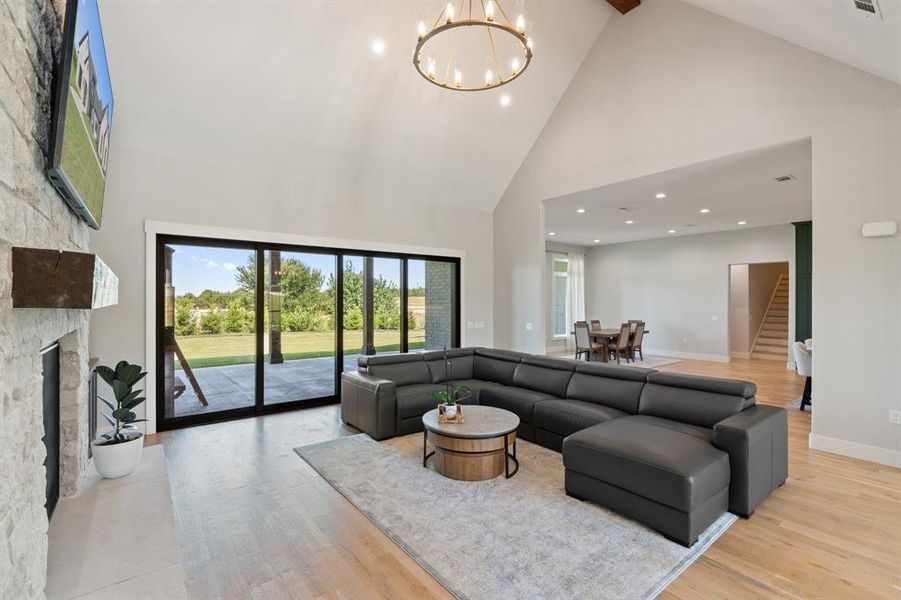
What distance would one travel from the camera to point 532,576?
2215mm

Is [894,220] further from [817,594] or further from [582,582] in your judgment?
[582,582]

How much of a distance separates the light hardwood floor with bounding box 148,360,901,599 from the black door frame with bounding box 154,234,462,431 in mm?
1116

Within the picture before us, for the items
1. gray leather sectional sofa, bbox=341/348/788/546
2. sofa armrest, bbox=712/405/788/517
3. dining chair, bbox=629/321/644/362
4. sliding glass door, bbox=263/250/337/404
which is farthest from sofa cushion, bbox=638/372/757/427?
dining chair, bbox=629/321/644/362

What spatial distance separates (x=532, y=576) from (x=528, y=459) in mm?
1612

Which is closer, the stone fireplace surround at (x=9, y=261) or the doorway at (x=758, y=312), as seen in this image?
the stone fireplace surround at (x=9, y=261)

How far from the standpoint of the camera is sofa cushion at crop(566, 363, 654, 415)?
386cm

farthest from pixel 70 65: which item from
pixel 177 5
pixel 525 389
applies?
pixel 525 389

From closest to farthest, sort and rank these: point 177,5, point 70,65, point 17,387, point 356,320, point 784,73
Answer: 1. point 17,387
2. point 70,65
3. point 177,5
4. point 784,73
5. point 356,320

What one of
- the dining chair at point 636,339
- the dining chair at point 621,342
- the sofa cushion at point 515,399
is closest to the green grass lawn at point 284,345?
the sofa cushion at point 515,399

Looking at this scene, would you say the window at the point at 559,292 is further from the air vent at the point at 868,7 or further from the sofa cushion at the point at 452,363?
the air vent at the point at 868,7

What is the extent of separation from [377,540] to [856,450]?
4457 mm

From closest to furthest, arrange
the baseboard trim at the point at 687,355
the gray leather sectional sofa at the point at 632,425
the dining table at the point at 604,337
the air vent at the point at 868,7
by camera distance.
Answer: the gray leather sectional sofa at the point at 632,425
the air vent at the point at 868,7
the dining table at the point at 604,337
the baseboard trim at the point at 687,355

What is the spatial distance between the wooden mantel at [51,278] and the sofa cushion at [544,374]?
13.3 ft

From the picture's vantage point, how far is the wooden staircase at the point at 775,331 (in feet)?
34.4
